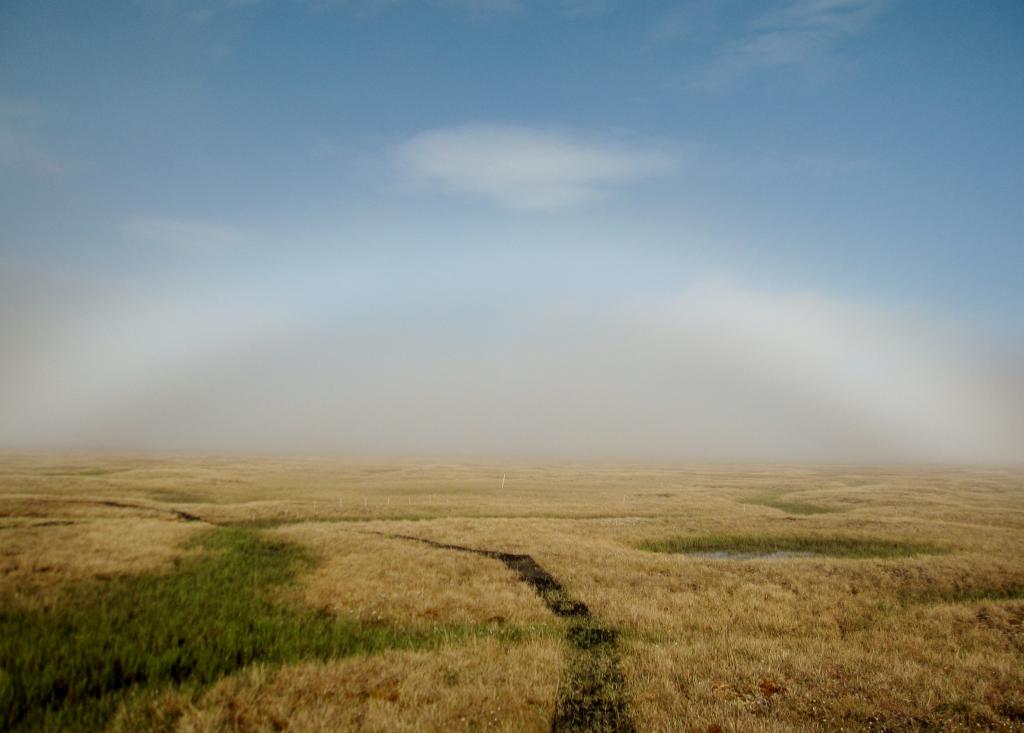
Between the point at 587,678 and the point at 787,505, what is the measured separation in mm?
49144

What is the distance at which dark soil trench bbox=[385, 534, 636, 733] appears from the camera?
27.2 feet

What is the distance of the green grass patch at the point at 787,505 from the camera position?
46031mm

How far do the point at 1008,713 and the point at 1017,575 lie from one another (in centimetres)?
1691

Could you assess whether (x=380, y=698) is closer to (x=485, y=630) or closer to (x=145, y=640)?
(x=485, y=630)

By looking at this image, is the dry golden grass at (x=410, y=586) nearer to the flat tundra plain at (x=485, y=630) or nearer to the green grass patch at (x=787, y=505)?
the flat tundra plain at (x=485, y=630)

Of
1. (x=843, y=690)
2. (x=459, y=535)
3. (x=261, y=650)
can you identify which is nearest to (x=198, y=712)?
(x=261, y=650)

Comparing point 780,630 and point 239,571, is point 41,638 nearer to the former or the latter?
point 239,571

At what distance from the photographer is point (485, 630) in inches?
516

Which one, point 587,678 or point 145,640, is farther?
point 145,640

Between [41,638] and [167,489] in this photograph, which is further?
[167,489]

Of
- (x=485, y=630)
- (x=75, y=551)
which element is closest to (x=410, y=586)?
(x=485, y=630)

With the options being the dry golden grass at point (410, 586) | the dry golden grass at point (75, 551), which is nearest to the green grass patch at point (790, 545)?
the dry golden grass at point (410, 586)

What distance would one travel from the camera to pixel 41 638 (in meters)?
10.3

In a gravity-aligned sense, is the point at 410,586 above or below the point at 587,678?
below
